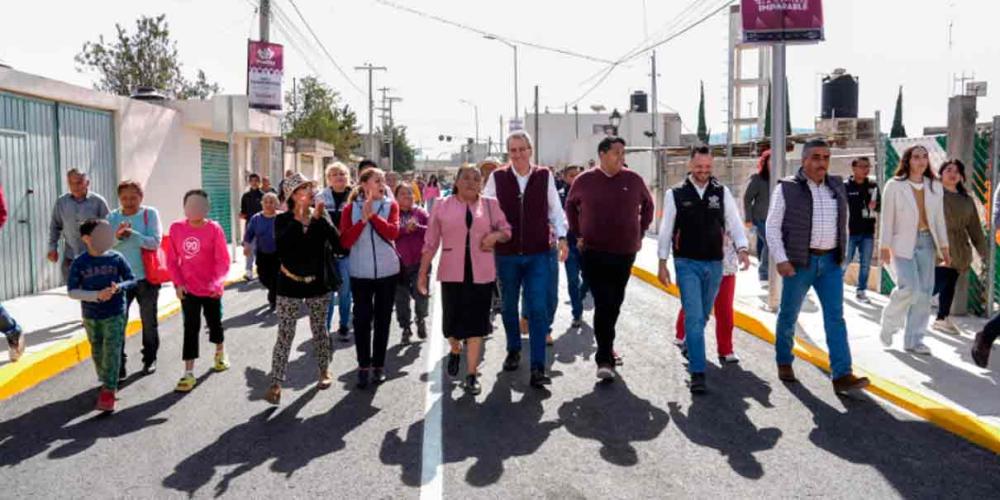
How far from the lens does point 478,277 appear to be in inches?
262

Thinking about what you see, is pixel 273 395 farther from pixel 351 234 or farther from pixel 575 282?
pixel 575 282

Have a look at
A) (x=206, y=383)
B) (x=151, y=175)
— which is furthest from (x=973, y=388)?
(x=151, y=175)

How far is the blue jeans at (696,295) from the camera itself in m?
6.60

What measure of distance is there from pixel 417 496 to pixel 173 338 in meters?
6.03

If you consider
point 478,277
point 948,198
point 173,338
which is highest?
point 948,198

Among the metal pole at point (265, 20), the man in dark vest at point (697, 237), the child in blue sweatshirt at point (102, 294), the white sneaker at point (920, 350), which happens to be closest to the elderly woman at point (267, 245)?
the child in blue sweatshirt at point (102, 294)

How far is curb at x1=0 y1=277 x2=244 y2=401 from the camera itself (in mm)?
7020

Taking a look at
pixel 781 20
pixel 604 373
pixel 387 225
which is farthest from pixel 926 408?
pixel 781 20

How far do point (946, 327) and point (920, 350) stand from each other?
3.64 ft

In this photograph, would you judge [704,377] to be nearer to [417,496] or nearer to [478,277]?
[478,277]

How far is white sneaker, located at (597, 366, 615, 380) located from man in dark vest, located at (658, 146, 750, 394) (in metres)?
0.61

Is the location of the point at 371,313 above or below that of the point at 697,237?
below

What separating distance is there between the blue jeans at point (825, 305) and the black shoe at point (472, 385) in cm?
239

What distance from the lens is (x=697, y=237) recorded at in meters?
6.82
